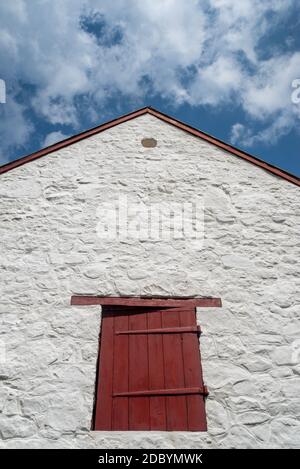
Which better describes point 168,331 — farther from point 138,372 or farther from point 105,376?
point 105,376

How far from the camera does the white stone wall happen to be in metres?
3.63

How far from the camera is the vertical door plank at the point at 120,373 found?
3.68m

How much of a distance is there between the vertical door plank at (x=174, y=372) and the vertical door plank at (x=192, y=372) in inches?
2.2

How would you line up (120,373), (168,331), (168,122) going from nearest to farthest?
1. (120,373)
2. (168,331)
3. (168,122)

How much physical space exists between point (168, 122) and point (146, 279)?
3.62 metres

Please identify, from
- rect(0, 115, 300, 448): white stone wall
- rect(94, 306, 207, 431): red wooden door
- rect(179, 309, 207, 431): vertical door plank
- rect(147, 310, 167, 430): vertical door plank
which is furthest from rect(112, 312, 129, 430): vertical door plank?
rect(179, 309, 207, 431): vertical door plank

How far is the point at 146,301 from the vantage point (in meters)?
4.47

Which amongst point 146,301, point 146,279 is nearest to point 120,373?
point 146,301

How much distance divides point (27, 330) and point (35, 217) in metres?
1.82

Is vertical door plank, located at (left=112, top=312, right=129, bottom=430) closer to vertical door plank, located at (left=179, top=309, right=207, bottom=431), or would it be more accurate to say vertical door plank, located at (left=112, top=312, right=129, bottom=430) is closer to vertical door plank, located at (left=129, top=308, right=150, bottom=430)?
vertical door plank, located at (left=129, top=308, right=150, bottom=430)

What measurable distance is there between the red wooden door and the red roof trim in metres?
3.11

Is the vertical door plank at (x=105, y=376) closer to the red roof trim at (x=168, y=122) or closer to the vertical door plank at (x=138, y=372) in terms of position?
the vertical door plank at (x=138, y=372)

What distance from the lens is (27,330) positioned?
13.6 ft

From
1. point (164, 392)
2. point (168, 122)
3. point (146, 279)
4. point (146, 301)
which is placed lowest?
point (164, 392)
